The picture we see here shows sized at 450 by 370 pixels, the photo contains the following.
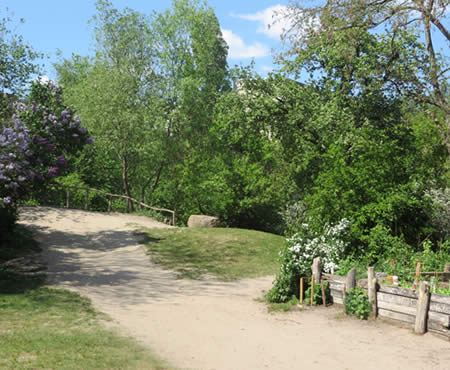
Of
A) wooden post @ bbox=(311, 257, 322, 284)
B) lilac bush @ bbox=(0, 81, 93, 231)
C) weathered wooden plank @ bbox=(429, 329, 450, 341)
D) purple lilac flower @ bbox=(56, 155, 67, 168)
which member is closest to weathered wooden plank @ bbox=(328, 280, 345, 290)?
wooden post @ bbox=(311, 257, 322, 284)

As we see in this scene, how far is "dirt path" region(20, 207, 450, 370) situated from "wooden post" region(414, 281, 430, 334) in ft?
0.55

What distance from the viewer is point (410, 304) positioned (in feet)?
29.2

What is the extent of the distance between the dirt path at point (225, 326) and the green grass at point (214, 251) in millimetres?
944

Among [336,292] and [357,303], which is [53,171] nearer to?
[336,292]

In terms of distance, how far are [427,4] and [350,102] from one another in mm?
5519

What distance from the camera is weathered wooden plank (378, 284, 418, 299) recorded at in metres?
8.88

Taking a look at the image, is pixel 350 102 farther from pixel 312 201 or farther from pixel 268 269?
pixel 268 269

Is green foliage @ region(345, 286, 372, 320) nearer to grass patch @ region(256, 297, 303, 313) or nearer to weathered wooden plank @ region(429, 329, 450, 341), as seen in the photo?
grass patch @ region(256, 297, 303, 313)

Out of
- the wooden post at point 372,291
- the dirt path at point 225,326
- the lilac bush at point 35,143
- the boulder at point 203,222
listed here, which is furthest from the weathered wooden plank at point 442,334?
the boulder at point 203,222

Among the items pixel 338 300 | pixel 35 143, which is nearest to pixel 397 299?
pixel 338 300

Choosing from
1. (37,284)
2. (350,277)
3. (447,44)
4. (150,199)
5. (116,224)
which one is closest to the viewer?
(350,277)

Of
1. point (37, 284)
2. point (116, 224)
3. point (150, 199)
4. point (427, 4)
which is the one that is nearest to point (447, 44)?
point (427, 4)

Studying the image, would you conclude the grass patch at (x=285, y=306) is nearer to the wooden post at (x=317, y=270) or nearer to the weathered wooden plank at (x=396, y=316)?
the wooden post at (x=317, y=270)

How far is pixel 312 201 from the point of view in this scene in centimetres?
1529
